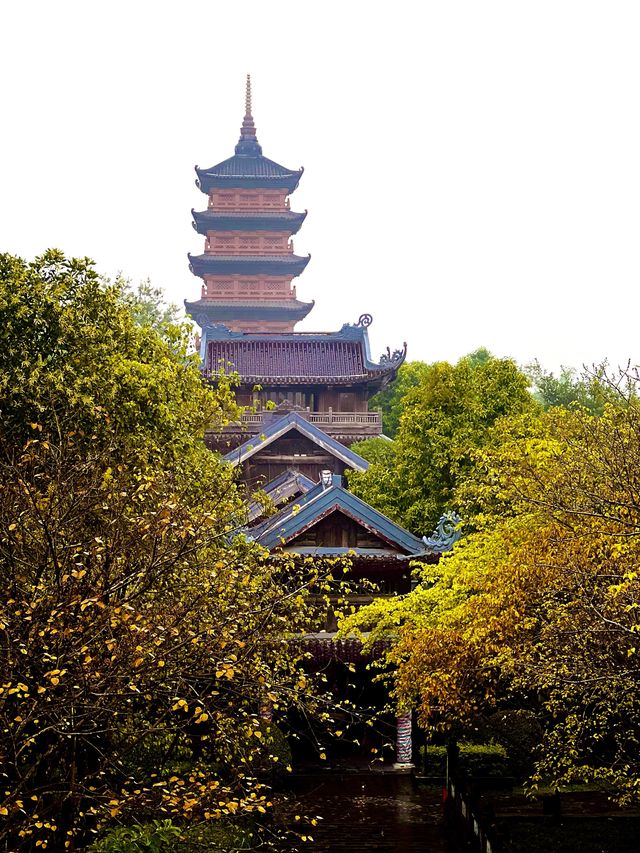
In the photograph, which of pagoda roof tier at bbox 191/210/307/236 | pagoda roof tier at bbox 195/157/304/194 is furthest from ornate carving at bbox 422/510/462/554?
pagoda roof tier at bbox 195/157/304/194

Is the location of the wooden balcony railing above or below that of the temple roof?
below

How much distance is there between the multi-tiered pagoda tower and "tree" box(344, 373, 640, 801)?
51.8 meters

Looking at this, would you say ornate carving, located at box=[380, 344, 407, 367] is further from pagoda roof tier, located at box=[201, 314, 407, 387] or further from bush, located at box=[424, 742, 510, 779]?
bush, located at box=[424, 742, 510, 779]

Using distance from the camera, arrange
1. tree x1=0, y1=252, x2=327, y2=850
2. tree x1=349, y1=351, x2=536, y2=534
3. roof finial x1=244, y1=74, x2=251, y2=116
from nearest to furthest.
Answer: tree x1=0, y1=252, x2=327, y2=850, tree x1=349, y1=351, x2=536, y2=534, roof finial x1=244, y1=74, x2=251, y2=116

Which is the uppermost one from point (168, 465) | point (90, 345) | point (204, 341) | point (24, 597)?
point (204, 341)

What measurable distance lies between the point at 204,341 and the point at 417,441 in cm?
2512

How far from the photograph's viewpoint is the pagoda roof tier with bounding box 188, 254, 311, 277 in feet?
246

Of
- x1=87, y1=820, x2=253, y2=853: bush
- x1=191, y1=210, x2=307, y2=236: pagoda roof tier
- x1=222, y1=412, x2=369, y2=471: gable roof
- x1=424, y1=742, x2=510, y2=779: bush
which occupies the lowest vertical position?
x1=424, y1=742, x2=510, y2=779: bush

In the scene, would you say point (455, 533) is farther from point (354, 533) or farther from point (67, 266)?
point (67, 266)

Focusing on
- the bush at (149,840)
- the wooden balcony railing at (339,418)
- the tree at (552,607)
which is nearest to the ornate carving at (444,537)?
the tree at (552,607)

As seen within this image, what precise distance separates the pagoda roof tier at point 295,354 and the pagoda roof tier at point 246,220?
1753 cm

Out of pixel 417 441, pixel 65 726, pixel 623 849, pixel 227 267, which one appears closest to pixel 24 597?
pixel 65 726

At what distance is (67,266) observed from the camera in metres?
18.2

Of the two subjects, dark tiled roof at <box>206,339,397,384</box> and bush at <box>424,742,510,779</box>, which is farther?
dark tiled roof at <box>206,339,397,384</box>
